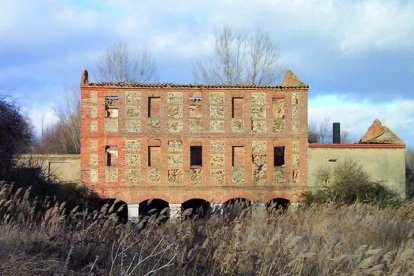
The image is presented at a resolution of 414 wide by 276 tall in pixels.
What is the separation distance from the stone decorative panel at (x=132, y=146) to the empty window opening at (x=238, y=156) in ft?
20.2

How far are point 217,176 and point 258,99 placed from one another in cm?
582

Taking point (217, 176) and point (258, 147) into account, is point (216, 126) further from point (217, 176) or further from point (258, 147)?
point (217, 176)

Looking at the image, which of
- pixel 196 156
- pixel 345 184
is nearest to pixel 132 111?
pixel 196 156

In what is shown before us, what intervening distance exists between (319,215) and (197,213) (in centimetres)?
337

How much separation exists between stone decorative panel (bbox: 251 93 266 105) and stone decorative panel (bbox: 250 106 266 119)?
33 cm

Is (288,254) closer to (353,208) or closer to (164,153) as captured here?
(353,208)

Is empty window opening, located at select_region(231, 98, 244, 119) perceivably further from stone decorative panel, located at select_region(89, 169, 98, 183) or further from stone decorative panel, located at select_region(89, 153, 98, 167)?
stone decorative panel, located at select_region(89, 169, 98, 183)

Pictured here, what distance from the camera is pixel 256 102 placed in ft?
119

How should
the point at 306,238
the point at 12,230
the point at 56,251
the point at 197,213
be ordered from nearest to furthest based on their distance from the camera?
1. the point at 56,251
2. the point at 12,230
3. the point at 306,238
4. the point at 197,213

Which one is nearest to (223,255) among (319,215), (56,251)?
(56,251)

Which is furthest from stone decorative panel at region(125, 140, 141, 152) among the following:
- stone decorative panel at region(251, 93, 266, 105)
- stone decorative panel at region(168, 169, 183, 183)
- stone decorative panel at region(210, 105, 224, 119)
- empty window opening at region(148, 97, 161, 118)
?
stone decorative panel at region(251, 93, 266, 105)

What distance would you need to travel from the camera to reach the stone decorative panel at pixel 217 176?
3500cm

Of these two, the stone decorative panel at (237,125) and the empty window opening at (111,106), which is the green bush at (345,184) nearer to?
the stone decorative panel at (237,125)

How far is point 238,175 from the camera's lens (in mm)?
35188
